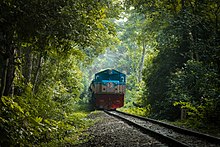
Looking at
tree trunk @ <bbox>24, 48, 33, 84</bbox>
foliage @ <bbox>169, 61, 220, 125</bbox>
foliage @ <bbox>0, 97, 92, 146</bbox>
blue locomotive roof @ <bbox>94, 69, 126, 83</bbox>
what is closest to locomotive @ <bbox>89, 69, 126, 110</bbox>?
blue locomotive roof @ <bbox>94, 69, 126, 83</bbox>

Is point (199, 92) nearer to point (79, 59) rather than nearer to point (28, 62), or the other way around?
point (79, 59)

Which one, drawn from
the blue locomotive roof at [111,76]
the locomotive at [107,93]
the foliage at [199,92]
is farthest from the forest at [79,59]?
the blue locomotive roof at [111,76]

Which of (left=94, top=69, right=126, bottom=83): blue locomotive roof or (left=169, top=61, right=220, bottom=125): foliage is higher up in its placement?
(left=94, top=69, right=126, bottom=83): blue locomotive roof

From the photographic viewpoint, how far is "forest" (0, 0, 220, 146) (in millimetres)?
5156

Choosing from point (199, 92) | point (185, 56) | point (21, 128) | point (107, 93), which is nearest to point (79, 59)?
point (185, 56)

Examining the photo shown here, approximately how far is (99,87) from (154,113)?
7.80m

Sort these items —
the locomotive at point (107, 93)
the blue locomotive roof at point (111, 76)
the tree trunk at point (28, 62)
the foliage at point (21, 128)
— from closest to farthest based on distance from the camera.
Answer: the foliage at point (21, 128), the tree trunk at point (28, 62), the locomotive at point (107, 93), the blue locomotive roof at point (111, 76)

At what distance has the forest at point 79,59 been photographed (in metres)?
5.16

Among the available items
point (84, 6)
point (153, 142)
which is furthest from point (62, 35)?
point (153, 142)

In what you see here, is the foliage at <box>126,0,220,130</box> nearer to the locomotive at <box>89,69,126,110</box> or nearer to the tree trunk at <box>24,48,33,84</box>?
the tree trunk at <box>24,48,33,84</box>

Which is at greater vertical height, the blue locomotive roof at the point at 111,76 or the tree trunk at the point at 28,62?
the blue locomotive roof at the point at 111,76

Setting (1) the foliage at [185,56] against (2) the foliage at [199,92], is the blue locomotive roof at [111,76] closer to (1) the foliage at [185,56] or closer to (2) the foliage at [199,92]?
(1) the foliage at [185,56]

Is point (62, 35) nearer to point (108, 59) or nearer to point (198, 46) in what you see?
point (198, 46)

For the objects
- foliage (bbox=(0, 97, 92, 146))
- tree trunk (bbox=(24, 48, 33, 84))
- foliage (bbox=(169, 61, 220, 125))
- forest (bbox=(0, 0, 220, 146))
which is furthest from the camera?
A: foliage (bbox=(169, 61, 220, 125))
